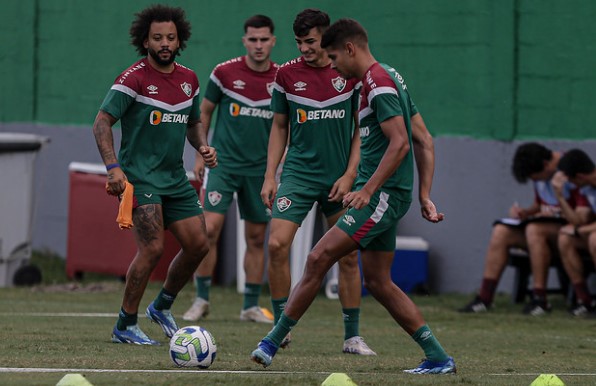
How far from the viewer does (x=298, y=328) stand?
12609 mm

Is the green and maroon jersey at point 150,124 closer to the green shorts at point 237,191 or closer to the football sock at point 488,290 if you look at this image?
the green shorts at point 237,191

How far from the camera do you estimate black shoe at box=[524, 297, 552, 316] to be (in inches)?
567

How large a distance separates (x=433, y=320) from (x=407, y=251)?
2.36 metres

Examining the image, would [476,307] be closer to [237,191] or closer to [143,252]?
[237,191]

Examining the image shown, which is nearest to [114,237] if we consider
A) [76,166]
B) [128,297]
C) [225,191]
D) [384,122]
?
[76,166]

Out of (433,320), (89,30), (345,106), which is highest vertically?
(89,30)

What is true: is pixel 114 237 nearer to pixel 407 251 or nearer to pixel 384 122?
pixel 407 251

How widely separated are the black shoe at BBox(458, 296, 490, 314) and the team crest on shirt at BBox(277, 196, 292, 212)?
4789mm

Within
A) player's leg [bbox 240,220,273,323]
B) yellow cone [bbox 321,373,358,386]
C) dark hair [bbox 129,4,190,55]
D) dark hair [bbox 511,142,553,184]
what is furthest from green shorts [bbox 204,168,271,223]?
yellow cone [bbox 321,373,358,386]

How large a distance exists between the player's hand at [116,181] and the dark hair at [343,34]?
1928 mm

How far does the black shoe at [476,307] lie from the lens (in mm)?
14664

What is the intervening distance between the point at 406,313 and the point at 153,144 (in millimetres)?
2554

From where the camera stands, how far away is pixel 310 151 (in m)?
10.5

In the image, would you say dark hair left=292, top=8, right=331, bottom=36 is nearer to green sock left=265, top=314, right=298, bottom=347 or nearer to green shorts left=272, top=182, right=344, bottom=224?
green shorts left=272, top=182, right=344, bottom=224
